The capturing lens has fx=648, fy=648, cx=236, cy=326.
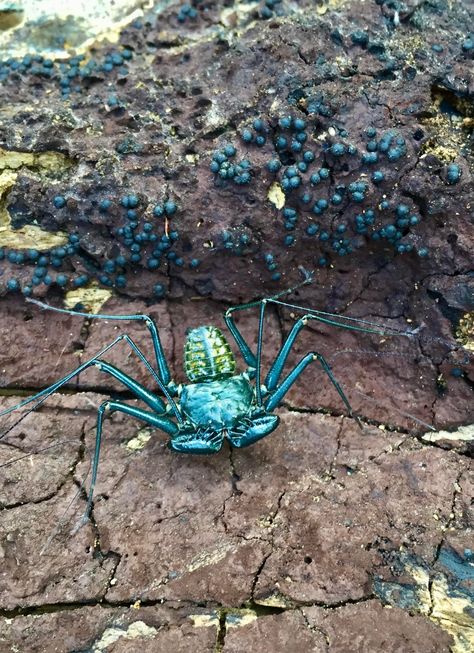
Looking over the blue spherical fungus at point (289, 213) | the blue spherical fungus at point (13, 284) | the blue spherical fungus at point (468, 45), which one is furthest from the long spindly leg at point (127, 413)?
the blue spherical fungus at point (468, 45)

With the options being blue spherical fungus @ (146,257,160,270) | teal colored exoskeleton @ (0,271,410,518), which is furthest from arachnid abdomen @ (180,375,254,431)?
blue spherical fungus @ (146,257,160,270)

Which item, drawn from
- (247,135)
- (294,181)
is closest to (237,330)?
(294,181)

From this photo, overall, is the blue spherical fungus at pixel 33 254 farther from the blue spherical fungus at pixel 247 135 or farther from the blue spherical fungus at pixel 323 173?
the blue spherical fungus at pixel 323 173

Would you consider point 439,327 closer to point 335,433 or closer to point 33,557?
point 335,433

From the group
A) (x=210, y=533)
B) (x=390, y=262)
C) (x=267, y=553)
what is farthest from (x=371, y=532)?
(x=390, y=262)

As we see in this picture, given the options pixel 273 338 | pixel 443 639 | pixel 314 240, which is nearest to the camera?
pixel 443 639

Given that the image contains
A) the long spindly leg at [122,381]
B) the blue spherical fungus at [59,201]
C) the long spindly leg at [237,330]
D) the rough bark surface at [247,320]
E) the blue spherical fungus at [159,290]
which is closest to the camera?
the rough bark surface at [247,320]

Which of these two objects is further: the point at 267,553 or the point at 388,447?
the point at 388,447
